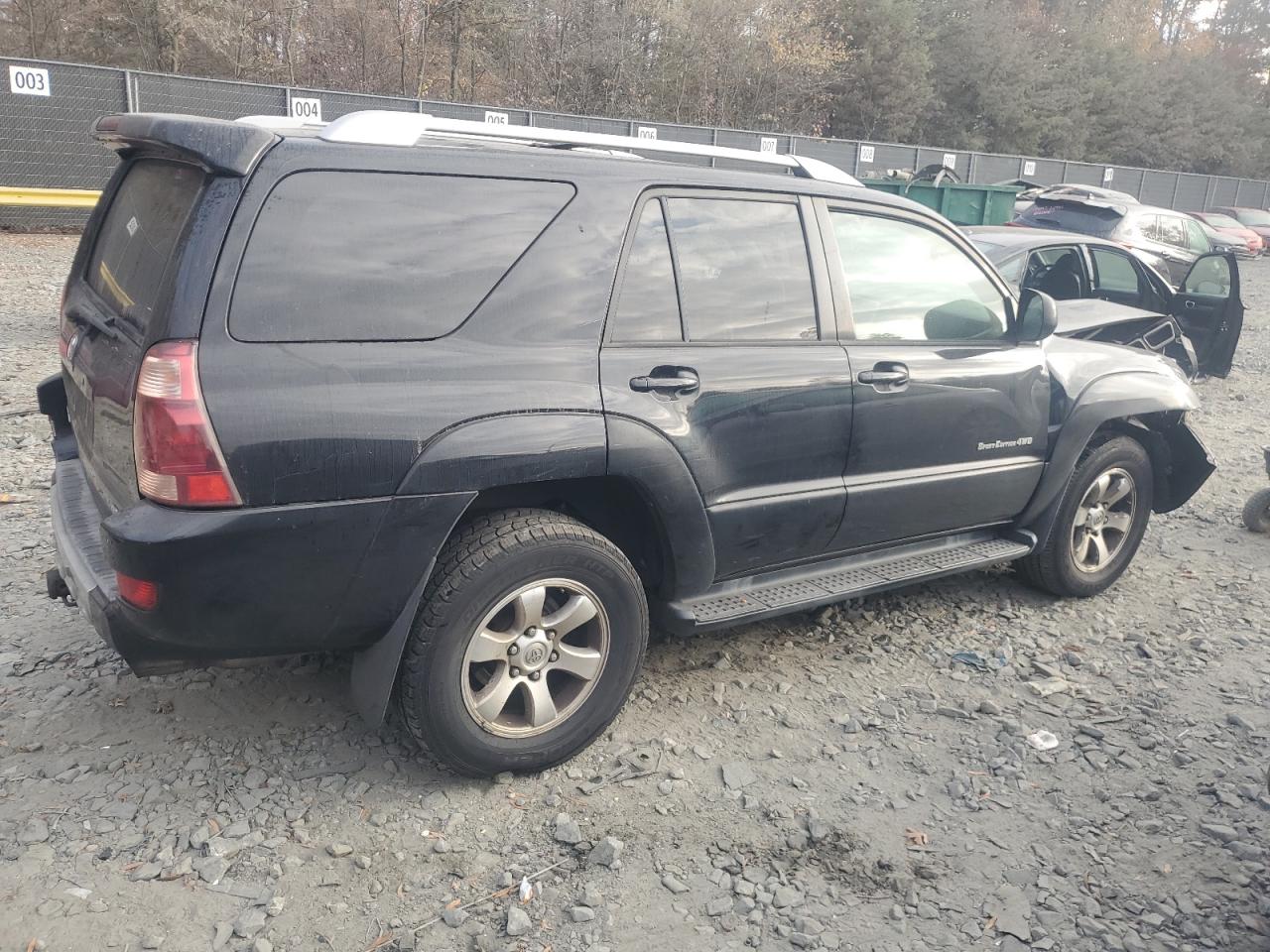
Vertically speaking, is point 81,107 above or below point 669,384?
above

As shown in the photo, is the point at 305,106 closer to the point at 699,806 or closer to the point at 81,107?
the point at 81,107

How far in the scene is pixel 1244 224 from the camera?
106 ft

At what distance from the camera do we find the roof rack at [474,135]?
2.95m

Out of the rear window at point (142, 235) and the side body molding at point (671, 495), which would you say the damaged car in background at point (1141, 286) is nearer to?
the side body molding at point (671, 495)

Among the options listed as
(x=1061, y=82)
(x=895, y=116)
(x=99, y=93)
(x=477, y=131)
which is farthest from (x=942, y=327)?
(x=1061, y=82)

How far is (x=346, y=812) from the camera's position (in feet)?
10.0

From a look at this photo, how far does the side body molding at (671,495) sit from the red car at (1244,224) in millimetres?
Answer: 27800

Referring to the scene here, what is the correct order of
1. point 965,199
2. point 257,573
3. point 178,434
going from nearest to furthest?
point 178,434
point 257,573
point 965,199

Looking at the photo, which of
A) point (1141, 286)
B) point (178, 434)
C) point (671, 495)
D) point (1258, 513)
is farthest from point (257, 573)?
point (1141, 286)

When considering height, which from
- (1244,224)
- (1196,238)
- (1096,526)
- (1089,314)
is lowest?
(1096,526)

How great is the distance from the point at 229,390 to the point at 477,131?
1327mm

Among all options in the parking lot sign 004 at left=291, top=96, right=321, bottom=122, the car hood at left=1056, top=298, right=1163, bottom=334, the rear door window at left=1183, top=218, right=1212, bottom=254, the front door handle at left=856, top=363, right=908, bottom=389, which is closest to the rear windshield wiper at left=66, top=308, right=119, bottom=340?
the front door handle at left=856, top=363, right=908, bottom=389

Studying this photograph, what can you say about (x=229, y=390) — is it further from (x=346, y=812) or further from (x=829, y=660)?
(x=829, y=660)

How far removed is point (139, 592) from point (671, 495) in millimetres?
1533
